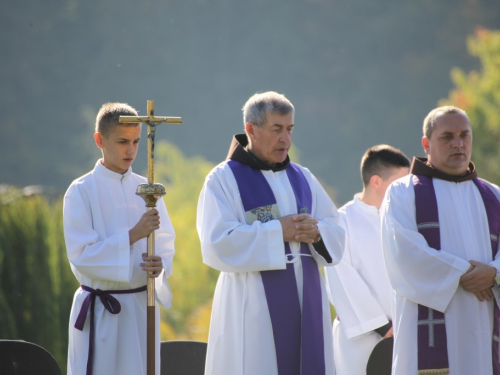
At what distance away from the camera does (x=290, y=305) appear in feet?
16.5

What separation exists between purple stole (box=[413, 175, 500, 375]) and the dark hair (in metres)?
1.30

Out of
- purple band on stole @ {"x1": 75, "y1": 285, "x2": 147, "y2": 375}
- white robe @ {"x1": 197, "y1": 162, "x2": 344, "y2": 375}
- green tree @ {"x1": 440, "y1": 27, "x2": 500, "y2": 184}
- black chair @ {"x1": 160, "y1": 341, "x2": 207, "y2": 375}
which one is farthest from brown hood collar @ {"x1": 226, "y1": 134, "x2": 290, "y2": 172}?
green tree @ {"x1": 440, "y1": 27, "x2": 500, "y2": 184}

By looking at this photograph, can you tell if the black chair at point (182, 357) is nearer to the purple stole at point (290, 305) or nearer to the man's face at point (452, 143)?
the purple stole at point (290, 305)

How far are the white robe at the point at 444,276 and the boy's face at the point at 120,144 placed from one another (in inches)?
68.3

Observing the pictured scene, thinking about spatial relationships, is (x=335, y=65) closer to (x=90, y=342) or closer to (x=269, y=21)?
(x=269, y=21)

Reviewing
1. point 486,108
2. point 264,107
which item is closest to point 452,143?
point 264,107

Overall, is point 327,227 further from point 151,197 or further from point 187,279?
point 187,279

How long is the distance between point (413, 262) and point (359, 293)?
1369 millimetres

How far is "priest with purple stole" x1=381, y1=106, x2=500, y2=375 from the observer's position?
4.91 metres

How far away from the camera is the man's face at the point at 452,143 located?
5.21m

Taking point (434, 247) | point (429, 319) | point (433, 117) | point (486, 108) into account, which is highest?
point (486, 108)

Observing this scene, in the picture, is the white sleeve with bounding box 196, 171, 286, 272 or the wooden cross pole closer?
the wooden cross pole

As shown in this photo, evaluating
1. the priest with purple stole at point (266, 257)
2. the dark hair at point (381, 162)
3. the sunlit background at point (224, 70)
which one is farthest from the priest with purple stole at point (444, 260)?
the sunlit background at point (224, 70)

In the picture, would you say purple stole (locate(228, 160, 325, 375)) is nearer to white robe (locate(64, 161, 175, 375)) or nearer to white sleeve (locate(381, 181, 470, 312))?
white sleeve (locate(381, 181, 470, 312))
